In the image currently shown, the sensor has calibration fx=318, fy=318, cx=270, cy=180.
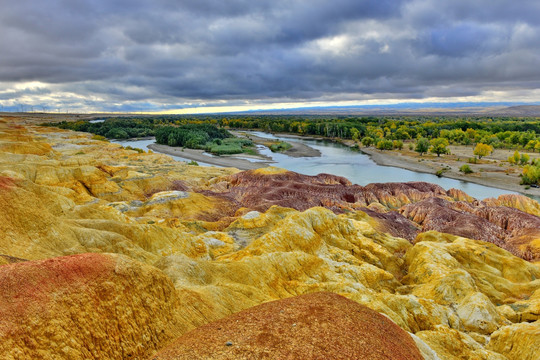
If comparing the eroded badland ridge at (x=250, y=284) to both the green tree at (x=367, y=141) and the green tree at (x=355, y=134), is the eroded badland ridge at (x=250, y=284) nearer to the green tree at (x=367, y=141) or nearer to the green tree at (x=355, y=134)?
the green tree at (x=367, y=141)

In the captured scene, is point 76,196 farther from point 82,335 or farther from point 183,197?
point 82,335

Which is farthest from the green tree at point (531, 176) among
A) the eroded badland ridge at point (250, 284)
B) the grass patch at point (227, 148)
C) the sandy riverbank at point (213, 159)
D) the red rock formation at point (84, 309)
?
the red rock formation at point (84, 309)

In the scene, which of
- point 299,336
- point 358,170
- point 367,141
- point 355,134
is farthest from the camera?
point 355,134

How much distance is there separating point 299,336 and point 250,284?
867 centimetres

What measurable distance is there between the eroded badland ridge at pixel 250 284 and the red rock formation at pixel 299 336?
0.19ft

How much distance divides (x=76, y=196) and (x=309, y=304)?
38.0 metres

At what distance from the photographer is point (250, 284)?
1969 cm

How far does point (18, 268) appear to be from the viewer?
420 inches

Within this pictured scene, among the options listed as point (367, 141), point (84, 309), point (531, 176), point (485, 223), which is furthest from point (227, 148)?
point (84, 309)

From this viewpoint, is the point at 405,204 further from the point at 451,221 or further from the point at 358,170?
the point at 358,170

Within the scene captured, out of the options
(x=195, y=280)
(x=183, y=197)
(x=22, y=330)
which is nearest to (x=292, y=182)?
(x=183, y=197)

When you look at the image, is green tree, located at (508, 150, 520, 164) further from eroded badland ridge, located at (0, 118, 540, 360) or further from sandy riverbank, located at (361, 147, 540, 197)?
eroded badland ridge, located at (0, 118, 540, 360)

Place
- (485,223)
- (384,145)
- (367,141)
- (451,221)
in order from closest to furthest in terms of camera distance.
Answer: (485,223) < (451,221) < (384,145) < (367,141)

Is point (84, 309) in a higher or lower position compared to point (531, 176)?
higher
